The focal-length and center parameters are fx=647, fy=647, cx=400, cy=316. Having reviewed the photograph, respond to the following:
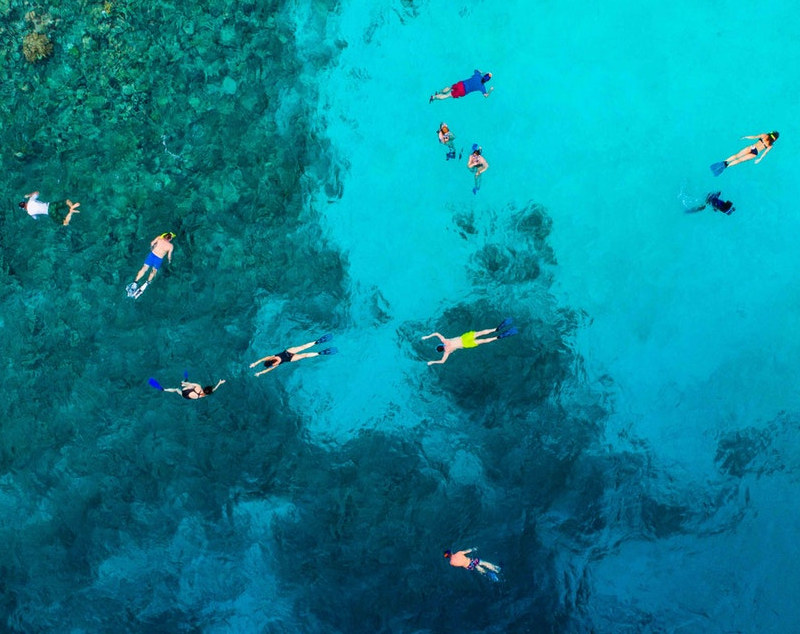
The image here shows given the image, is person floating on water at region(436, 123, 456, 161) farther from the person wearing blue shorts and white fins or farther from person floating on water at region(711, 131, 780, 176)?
the person wearing blue shorts and white fins

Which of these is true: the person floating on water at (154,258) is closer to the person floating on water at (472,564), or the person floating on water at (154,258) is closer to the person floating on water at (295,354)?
the person floating on water at (295,354)

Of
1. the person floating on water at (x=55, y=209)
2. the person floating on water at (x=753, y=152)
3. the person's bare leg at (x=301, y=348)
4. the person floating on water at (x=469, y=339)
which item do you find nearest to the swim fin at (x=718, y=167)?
the person floating on water at (x=753, y=152)

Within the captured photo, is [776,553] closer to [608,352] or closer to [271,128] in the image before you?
[608,352]

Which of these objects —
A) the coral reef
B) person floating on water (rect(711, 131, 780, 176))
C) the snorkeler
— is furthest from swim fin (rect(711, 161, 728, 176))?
the coral reef

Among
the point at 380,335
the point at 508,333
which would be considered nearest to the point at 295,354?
the point at 380,335

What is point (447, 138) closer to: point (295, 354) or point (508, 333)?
point (508, 333)
